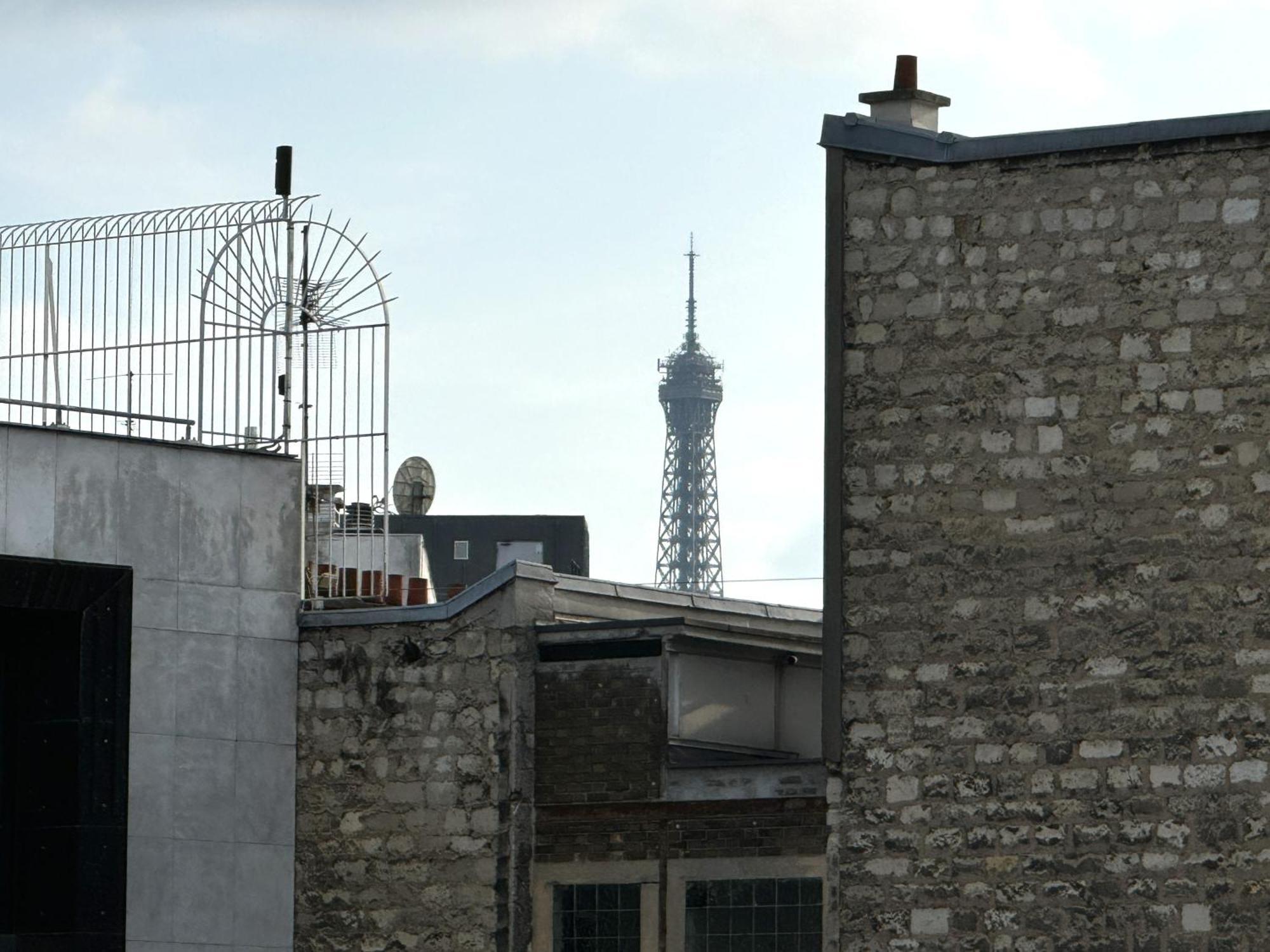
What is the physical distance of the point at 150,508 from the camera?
17.8 meters

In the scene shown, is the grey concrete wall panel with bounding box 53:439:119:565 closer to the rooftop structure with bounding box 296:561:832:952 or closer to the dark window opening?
the dark window opening

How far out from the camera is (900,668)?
49.0 ft

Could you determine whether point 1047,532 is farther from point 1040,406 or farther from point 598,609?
point 598,609

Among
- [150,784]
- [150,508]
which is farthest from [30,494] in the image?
[150,784]

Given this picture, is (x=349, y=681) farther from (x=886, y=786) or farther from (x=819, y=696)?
(x=886, y=786)

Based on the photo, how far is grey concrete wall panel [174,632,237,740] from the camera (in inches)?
698

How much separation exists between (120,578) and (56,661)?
70 cm

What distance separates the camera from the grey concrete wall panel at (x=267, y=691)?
709 inches

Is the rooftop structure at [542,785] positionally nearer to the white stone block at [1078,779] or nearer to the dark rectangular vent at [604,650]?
the dark rectangular vent at [604,650]

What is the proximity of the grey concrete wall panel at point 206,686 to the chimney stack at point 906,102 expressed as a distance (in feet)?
19.7

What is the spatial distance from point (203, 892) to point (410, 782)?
1.60 m

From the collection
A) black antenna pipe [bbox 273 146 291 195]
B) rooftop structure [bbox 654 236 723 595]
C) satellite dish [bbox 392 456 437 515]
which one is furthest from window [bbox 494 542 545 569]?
rooftop structure [bbox 654 236 723 595]

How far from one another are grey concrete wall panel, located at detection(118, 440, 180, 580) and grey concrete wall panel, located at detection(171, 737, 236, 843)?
120 centimetres

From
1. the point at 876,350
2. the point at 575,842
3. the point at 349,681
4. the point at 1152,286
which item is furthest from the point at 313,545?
the point at 1152,286
